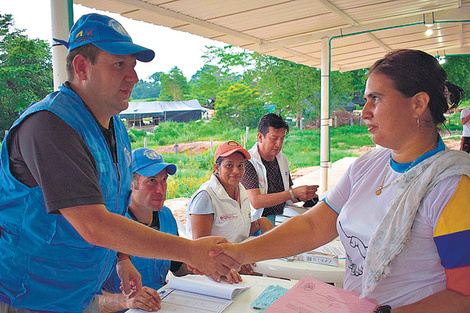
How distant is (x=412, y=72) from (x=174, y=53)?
24.6 feet

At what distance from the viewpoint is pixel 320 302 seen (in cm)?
149

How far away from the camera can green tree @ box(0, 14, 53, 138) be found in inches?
156

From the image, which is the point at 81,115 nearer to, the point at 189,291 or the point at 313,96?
the point at 189,291

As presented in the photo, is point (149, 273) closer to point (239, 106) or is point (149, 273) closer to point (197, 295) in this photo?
point (197, 295)

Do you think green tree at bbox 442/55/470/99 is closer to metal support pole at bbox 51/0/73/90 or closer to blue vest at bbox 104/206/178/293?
metal support pole at bbox 51/0/73/90

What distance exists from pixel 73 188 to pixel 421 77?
4.19 feet

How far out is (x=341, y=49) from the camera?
8719 mm

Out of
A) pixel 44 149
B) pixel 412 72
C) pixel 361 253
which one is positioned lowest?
pixel 361 253

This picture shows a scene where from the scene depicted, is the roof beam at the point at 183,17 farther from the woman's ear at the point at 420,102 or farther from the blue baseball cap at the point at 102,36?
the woman's ear at the point at 420,102

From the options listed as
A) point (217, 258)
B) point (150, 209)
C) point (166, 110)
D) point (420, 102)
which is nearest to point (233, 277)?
point (217, 258)

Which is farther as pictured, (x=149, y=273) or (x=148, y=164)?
(x=148, y=164)

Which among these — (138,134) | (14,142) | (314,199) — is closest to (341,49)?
(138,134)

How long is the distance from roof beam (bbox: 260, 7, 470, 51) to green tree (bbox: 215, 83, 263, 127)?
338cm

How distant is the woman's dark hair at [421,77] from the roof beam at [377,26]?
218 inches
